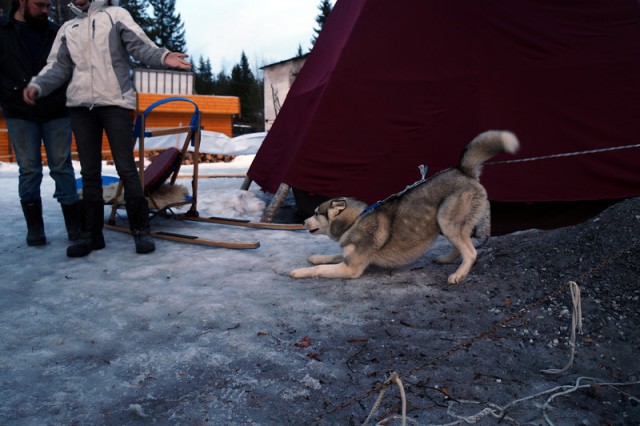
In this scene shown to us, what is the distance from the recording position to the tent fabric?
13.5ft

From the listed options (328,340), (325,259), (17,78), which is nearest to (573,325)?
(328,340)

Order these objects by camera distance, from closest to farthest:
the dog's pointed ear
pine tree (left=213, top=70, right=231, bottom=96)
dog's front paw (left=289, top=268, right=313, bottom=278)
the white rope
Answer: the white rope → dog's front paw (left=289, top=268, right=313, bottom=278) → the dog's pointed ear → pine tree (left=213, top=70, right=231, bottom=96)

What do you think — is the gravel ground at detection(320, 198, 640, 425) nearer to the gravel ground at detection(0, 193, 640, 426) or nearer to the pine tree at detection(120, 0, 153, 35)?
the gravel ground at detection(0, 193, 640, 426)

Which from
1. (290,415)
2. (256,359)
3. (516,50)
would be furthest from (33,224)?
(516,50)

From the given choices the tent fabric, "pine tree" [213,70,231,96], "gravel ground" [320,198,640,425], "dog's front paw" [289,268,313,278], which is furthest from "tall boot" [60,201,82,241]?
"pine tree" [213,70,231,96]

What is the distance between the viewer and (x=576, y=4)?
4180mm

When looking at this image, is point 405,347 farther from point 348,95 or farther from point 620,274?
point 348,95

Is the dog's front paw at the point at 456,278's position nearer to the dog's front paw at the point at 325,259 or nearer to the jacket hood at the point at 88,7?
the dog's front paw at the point at 325,259

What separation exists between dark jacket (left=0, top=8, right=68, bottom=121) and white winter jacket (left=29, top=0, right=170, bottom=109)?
0.68 ft

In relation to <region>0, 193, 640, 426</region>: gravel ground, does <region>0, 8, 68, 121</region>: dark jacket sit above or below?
above

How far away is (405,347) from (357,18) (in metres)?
3.59

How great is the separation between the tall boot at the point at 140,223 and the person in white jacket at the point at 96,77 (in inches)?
7.0

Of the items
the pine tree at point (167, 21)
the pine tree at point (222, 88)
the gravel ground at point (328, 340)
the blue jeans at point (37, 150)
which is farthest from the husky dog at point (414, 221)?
the pine tree at point (222, 88)

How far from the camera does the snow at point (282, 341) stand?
5.27ft
